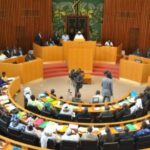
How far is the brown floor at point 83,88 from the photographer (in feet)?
39.8

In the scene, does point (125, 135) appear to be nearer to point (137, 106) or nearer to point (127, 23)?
point (137, 106)

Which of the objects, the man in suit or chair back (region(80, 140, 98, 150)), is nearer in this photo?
chair back (region(80, 140, 98, 150))

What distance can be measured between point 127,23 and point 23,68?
6.41m

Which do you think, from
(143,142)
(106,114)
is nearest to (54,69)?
(106,114)

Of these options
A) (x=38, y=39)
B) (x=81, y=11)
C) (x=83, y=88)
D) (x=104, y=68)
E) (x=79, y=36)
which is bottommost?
(x=83, y=88)

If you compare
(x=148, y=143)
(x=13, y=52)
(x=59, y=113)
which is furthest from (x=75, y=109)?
(x=13, y=52)

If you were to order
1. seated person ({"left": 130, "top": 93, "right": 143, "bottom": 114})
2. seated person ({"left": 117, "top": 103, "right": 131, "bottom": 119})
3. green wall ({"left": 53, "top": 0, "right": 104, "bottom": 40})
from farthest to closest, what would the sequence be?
green wall ({"left": 53, "top": 0, "right": 104, "bottom": 40})
seated person ({"left": 130, "top": 93, "right": 143, "bottom": 114})
seated person ({"left": 117, "top": 103, "right": 131, "bottom": 119})

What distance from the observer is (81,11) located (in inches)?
635

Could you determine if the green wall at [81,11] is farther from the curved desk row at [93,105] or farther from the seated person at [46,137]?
the seated person at [46,137]

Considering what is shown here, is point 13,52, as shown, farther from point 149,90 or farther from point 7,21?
point 149,90

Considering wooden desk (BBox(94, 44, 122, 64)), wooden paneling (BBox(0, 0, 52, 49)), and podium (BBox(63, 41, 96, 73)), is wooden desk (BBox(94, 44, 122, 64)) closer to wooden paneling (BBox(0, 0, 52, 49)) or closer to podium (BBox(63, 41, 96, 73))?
podium (BBox(63, 41, 96, 73))

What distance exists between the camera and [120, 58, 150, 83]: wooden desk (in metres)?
13.1

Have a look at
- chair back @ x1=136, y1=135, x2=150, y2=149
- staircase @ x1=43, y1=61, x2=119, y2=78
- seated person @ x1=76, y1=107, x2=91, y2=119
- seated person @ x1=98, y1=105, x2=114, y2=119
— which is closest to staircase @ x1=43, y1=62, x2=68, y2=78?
staircase @ x1=43, y1=61, x2=119, y2=78

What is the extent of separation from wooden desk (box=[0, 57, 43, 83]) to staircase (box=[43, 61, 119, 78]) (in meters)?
0.67
